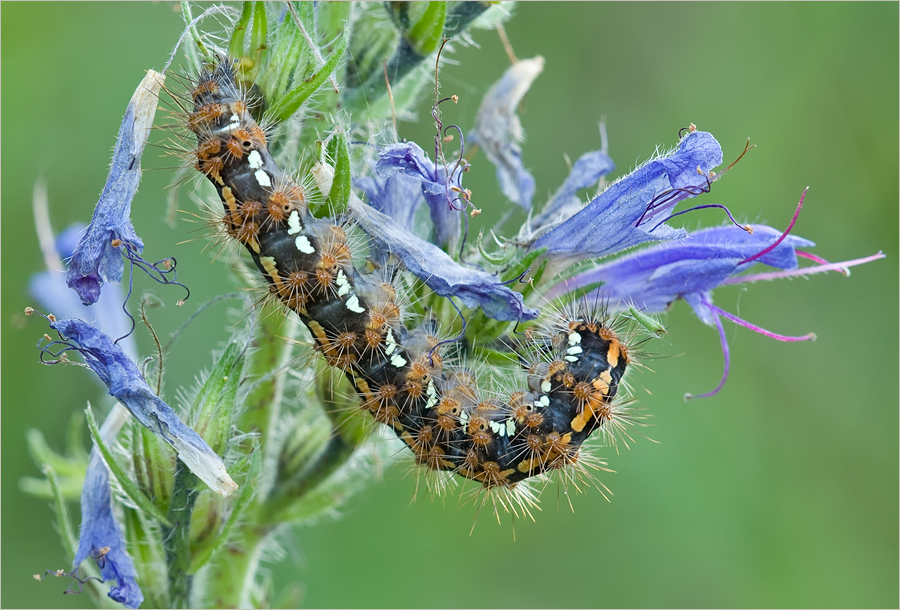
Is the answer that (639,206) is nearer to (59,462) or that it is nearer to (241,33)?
(241,33)

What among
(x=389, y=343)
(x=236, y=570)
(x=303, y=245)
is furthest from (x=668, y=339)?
(x=303, y=245)

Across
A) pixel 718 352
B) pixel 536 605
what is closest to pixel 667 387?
pixel 718 352

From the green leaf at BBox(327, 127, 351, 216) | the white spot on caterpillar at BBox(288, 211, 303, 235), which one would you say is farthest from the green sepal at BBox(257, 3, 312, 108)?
the white spot on caterpillar at BBox(288, 211, 303, 235)

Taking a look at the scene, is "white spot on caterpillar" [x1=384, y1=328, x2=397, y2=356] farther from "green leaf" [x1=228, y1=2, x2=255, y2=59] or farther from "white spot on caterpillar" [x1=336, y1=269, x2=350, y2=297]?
"green leaf" [x1=228, y1=2, x2=255, y2=59]

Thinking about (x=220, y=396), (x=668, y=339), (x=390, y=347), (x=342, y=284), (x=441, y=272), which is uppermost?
(x=668, y=339)

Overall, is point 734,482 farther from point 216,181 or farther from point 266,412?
point 216,181

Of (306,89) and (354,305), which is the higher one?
(306,89)

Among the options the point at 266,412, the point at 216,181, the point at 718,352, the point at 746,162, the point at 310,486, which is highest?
the point at 746,162
